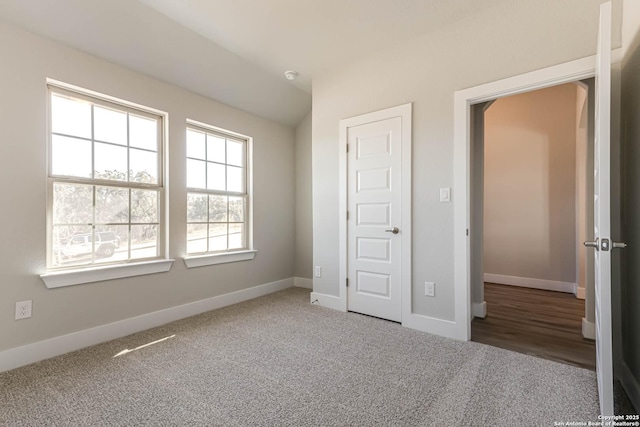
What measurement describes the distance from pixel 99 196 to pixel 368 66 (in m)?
2.84

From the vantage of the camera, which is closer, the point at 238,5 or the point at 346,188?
the point at 238,5

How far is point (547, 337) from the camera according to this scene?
2.56 m

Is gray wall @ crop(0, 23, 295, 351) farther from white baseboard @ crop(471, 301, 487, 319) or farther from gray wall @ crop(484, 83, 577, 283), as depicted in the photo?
gray wall @ crop(484, 83, 577, 283)

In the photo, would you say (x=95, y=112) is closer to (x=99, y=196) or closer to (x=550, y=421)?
(x=99, y=196)

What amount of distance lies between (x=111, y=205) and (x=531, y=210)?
5.32 m

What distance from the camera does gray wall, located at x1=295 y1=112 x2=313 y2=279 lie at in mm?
4410

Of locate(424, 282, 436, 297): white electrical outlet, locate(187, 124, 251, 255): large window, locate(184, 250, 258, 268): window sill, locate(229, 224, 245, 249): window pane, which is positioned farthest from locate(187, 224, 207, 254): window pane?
locate(424, 282, 436, 297): white electrical outlet

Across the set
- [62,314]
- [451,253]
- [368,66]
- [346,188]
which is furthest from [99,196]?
[451,253]

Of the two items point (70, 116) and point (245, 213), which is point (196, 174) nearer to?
point (245, 213)

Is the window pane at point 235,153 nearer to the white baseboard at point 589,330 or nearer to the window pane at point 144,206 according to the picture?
the window pane at point 144,206

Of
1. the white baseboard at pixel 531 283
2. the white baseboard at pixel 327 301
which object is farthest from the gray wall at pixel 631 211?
the white baseboard at pixel 531 283

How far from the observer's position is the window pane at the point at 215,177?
3509 mm

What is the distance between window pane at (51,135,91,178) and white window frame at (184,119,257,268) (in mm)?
869

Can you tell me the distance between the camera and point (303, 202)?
4.50m
